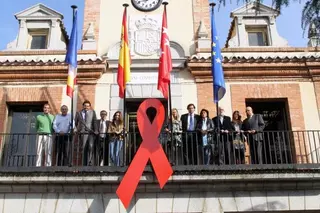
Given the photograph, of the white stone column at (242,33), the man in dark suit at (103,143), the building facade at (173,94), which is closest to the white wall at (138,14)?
the building facade at (173,94)

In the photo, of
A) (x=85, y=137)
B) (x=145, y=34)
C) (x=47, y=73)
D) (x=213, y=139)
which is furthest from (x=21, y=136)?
(x=213, y=139)

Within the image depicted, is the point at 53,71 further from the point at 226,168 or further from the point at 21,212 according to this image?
the point at 226,168

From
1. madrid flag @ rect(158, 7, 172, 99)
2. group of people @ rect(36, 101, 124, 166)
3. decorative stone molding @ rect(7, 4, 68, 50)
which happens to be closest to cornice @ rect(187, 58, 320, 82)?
madrid flag @ rect(158, 7, 172, 99)

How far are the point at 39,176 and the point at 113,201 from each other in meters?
1.58

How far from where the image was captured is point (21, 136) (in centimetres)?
1186

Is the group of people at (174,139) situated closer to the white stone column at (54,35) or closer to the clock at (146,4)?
the white stone column at (54,35)

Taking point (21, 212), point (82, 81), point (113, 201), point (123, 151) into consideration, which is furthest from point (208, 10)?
point (21, 212)

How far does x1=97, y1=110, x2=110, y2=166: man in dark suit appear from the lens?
1028 cm

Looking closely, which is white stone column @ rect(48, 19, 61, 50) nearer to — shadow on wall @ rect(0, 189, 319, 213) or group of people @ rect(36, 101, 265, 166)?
group of people @ rect(36, 101, 265, 166)

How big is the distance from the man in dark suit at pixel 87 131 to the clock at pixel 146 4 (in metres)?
4.09

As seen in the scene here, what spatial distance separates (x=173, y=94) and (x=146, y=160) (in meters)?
2.93

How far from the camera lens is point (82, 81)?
12273 mm

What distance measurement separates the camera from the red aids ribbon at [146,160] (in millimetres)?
9438

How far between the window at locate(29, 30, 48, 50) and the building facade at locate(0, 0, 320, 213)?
0.10ft
